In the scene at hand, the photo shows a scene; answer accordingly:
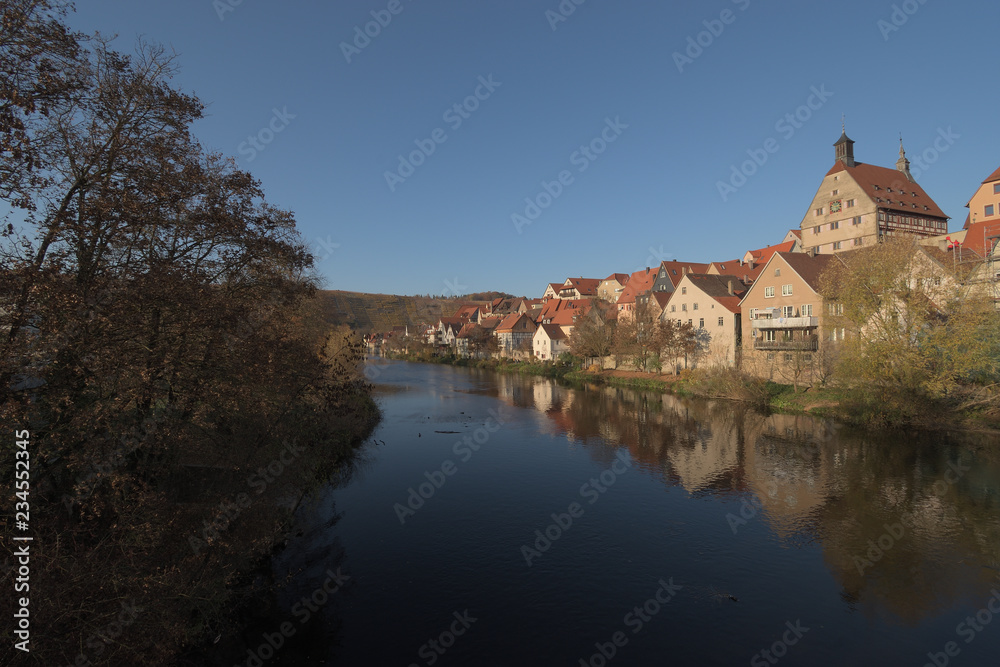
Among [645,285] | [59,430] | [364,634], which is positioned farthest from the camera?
[645,285]

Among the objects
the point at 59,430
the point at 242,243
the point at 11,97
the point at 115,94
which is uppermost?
the point at 115,94

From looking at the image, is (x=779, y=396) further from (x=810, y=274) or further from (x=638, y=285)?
(x=638, y=285)

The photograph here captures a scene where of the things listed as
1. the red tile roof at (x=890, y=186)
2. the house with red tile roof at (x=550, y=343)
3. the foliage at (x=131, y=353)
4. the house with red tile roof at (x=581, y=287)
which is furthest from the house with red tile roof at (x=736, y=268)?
the foliage at (x=131, y=353)

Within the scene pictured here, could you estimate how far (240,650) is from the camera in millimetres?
8609

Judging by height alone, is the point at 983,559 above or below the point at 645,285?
below

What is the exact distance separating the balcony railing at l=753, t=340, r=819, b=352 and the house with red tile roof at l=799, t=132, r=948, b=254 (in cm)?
1762

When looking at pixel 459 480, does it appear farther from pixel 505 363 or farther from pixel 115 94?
pixel 505 363

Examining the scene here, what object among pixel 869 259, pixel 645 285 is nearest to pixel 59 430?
pixel 869 259

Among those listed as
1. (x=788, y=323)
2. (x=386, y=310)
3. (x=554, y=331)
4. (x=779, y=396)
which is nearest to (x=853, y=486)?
(x=779, y=396)

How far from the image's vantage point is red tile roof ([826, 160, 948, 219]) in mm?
45500

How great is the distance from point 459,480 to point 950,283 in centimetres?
2418

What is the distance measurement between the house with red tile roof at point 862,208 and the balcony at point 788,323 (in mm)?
16441

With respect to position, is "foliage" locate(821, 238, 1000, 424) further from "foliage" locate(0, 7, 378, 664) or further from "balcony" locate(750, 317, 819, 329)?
"foliage" locate(0, 7, 378, 664)

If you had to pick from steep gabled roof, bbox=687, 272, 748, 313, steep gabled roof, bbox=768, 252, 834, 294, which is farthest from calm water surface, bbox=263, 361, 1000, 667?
steep gabled roof, bbox=687, 272, 748, 313
